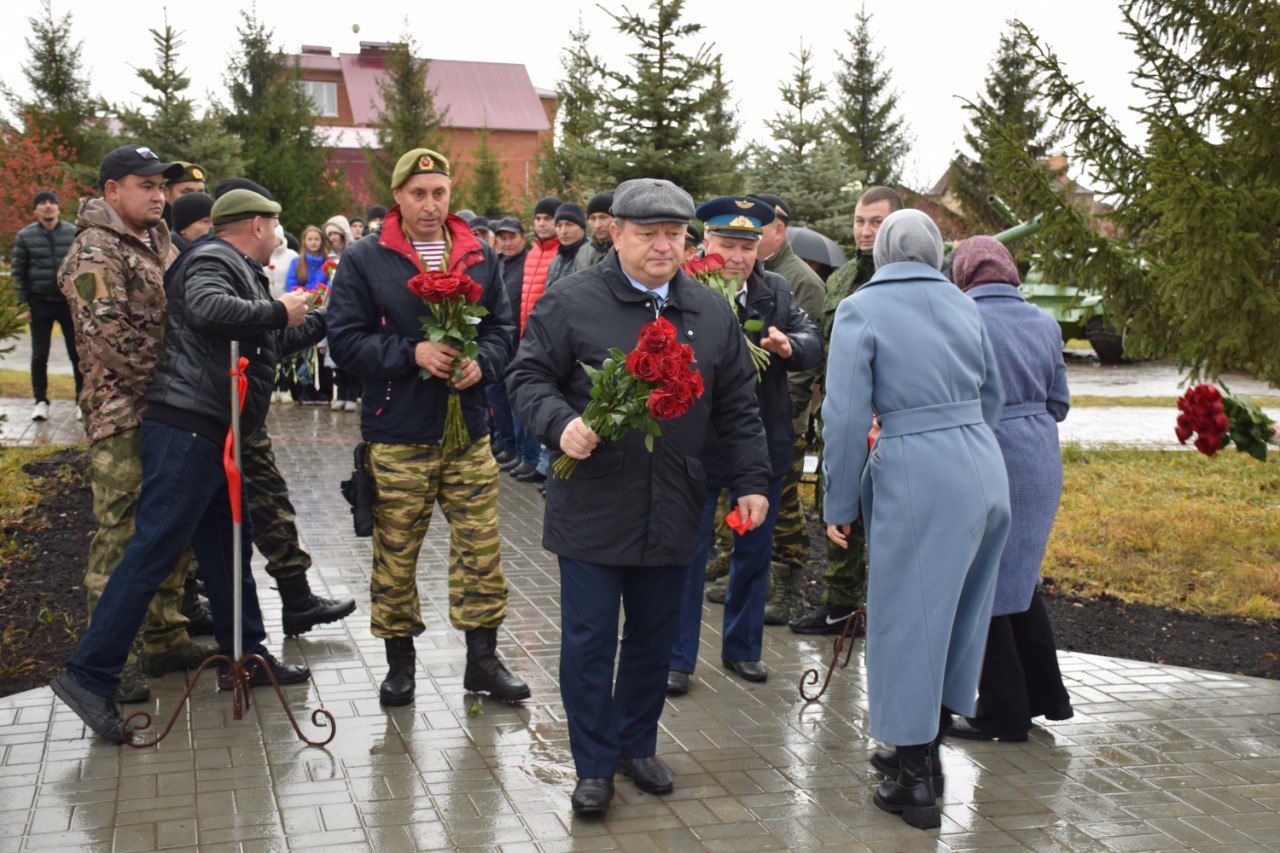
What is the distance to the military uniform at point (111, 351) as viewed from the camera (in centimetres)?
545

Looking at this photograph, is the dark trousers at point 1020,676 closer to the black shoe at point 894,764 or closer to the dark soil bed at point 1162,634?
the black shoe at point 894,764

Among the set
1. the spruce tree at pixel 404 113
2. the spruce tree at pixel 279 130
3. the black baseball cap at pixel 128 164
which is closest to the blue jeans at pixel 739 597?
the black baseball cap at pixel 128 164

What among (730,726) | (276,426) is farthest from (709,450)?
(276,426)

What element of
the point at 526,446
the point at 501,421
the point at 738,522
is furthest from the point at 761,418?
the point at 501,421

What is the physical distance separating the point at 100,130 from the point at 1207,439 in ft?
98.4

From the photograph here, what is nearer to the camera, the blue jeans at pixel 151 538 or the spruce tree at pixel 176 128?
the blue jeans at pixel 151 538

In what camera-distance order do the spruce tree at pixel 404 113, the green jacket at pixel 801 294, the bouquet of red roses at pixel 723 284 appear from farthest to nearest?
the spruce tree at pixel 404 113 → the green jacket at pixel 801 294 → the bouquet of red roses at pixel 723 284

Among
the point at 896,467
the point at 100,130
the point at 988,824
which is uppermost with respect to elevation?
the point at 100,130

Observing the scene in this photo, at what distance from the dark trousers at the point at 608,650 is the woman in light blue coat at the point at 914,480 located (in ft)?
2.56

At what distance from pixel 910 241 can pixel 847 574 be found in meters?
2.74

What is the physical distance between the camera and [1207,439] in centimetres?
639

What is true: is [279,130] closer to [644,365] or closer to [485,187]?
[485,187]

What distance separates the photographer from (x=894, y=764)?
15.9 ft

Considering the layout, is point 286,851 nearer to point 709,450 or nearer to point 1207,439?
point 709,450
